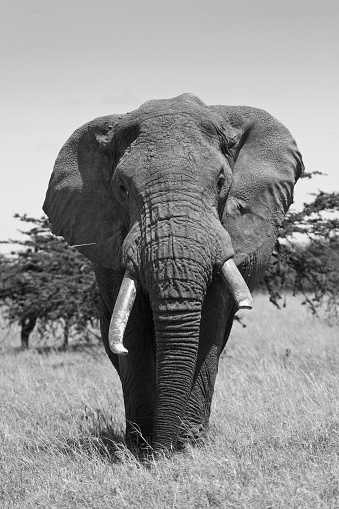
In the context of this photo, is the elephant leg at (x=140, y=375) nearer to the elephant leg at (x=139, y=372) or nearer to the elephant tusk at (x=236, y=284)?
the elephant leg at (x=139, y=372)

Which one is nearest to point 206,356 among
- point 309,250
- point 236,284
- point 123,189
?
point 236,284

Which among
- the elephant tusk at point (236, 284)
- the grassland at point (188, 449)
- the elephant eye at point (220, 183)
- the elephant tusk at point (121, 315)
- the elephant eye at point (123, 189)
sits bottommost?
the grassland at point (188, 449)

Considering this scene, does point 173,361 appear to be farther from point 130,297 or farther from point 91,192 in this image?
point 91,192

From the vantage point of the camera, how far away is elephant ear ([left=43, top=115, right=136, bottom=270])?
6656 millimetres

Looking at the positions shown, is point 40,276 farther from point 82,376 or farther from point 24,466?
point 24,466

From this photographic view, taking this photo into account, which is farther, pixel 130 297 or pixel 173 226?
pixel 130 297

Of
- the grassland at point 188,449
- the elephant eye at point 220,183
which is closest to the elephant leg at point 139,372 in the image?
the grassland at point 188,449

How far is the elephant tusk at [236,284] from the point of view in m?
5.62

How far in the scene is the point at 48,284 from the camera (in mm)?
16328

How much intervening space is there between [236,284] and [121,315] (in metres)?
0.75

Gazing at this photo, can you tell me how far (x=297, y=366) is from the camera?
10438 mm

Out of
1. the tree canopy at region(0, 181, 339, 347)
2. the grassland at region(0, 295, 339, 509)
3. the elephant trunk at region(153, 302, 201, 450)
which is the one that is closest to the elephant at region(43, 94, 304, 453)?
the elephant trunk at region(153, 302, 201, 450)

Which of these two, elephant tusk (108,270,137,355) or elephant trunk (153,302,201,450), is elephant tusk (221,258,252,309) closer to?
elephant trunk (153,302,201,450)

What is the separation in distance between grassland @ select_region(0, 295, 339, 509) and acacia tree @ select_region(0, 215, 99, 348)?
15.0ft
